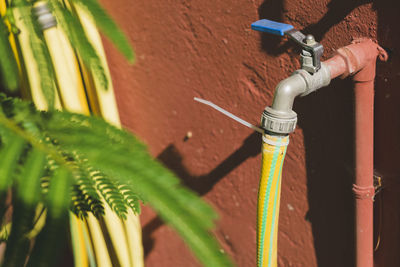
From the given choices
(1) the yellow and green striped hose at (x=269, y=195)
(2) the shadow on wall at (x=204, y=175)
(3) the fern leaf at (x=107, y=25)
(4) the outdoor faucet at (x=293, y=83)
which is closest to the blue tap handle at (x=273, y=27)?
(4) the outdoor faucet at (x=293, y=83)

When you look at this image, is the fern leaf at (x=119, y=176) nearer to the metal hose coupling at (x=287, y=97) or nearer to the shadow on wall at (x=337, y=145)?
the metal hose coupling at (x=287, y=97)

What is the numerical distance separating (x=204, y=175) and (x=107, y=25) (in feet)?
3.52

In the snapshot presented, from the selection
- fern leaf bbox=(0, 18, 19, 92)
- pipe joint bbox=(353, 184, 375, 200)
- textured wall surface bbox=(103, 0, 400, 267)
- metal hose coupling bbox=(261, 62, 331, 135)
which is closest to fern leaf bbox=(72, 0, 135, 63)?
fern leaf bbox=(0, 18, 19, 92)

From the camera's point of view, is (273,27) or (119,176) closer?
(119,176)

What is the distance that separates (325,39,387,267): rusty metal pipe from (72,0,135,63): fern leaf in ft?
1.58

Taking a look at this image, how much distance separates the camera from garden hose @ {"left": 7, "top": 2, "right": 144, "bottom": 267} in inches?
55.9

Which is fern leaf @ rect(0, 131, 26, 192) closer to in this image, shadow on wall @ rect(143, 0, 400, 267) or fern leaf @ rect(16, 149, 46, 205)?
fern leaf @ rect(16, 149, 46, 205)

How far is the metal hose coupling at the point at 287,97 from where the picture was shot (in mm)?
917

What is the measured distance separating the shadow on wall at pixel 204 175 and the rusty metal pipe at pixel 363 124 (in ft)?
1.25

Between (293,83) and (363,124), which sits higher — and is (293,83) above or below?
above

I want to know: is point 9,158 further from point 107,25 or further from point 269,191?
point 269,191

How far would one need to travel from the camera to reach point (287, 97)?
92 centimetres

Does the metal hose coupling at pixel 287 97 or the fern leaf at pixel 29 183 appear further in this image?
the metal hose coupling at pixel 287 97

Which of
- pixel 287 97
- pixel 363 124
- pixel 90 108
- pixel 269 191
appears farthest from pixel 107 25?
pixel 90 108
